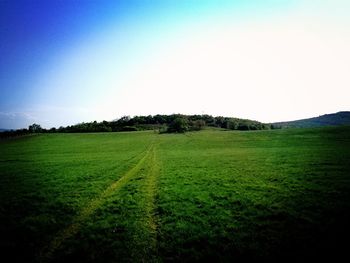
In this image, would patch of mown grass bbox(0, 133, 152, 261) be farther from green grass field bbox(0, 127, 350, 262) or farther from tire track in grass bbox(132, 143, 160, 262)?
tire track in grass bbox(132, 143, 160, 262)

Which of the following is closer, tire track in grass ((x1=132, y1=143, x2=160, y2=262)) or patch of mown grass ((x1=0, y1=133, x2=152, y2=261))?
tire track in grass ((x1=132, y1=143, x2=160, y2=262))

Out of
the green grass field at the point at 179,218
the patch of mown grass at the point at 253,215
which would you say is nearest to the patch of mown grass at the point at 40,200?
the green grass field at the point at 179,218

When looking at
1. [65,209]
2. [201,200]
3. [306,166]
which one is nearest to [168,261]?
[201,200]

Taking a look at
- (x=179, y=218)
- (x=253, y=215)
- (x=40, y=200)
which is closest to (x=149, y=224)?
(x=179, y=218)

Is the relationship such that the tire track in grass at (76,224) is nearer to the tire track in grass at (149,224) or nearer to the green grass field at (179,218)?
the green grass field at (179,218)

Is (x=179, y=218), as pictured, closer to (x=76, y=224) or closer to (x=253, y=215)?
(x=253, y=215)

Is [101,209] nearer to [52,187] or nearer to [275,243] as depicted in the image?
[52,187]

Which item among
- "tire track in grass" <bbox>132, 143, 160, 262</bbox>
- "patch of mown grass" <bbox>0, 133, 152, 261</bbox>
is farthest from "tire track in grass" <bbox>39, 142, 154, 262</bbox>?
"tire track in grass" <bbox>132, 143, 160, 262</bbox>

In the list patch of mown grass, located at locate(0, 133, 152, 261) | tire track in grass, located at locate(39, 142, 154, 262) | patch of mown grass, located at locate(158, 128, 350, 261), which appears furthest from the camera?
patch of mown grass, located at locate(0, 133, 152, 261)

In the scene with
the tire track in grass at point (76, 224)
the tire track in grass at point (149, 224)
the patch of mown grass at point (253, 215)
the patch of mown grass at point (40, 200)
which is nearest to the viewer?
the tire track in grass at point (149, 224)

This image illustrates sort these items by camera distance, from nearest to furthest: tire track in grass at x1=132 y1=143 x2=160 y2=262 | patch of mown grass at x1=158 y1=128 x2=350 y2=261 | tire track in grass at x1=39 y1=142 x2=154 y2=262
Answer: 1. tire track in grass at x1=132 y1=143 x2=160 y2=262
2. patch of mown grass at x1=158 y1=128 x2=350 y2=261
3. tire track in grass at x1=39 y1=142 x2=154 y2=262

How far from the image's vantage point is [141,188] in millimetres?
22422

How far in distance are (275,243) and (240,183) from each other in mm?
11222

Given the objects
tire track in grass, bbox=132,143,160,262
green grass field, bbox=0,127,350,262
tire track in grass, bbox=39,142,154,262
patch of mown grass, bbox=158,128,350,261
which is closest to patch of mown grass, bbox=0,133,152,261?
green grass field, bbox=0,127,350,262
